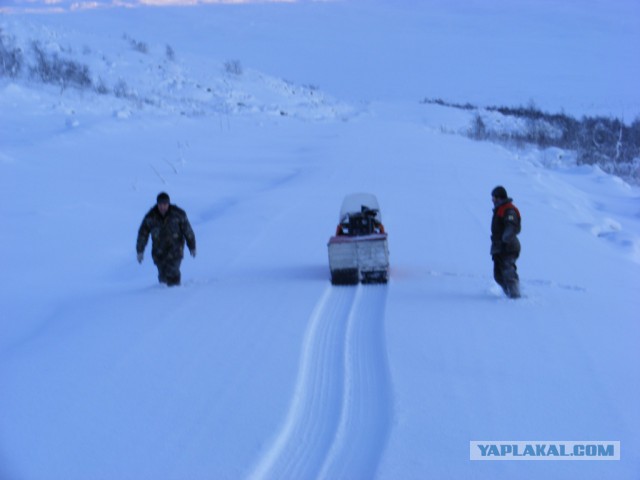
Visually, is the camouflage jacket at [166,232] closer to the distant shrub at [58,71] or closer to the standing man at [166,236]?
the standing man at [166,236]

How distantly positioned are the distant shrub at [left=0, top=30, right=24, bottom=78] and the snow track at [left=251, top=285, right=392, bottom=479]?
1217 inches

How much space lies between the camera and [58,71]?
36.0 metres

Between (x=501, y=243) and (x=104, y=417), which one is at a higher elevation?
(x=501, y=243)

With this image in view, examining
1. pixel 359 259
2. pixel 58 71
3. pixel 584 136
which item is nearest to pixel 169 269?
pixel 359 259

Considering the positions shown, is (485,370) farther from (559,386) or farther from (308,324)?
(308,324)

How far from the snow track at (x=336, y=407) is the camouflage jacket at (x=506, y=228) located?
1918 mm

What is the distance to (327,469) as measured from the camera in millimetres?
3844

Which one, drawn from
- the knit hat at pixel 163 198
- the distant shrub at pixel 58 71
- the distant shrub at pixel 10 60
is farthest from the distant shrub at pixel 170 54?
the knit hat at pixel 163 198

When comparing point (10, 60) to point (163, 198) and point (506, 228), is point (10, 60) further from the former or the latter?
point (506, 228)

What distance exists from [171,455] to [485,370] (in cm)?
288

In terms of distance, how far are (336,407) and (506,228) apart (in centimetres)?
381

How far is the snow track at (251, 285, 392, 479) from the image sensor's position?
12.7ft

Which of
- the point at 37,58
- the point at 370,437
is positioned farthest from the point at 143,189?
the point at 37,58

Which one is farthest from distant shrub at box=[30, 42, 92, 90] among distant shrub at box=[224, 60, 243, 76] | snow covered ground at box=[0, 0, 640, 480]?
distant shrub at box=[224, 60, 243, 76]
